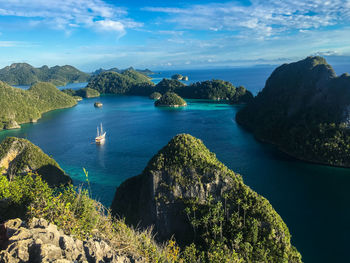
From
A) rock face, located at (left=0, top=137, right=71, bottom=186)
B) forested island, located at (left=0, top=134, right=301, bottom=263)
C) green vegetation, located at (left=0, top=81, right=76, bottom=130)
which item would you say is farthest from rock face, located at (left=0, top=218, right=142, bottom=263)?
green vegetation, located at (left=0, top=81, right=76, bottom=130)

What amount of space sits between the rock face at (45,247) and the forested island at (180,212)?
45.8 inches

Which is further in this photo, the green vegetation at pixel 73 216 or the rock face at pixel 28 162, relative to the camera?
the rock face at pixel 28 162

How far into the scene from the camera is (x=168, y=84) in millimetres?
186750

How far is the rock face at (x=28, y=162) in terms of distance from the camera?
4381 centimetres

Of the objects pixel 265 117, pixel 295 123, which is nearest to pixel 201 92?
pixel 265 117

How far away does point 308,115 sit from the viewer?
63.0 metres

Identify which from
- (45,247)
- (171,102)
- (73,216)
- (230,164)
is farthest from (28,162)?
(171,102)

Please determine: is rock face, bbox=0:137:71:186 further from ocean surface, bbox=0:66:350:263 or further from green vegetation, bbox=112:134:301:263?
green vegetation, bbox=112:134:301:263

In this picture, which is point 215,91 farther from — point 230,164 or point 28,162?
point 28,162

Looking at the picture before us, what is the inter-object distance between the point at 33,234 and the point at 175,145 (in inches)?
927

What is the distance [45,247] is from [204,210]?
2096 centimetres

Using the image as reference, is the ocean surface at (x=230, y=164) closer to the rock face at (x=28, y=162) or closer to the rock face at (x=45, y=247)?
the rock face at (x=28, y=162)

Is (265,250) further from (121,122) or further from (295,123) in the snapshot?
(121,122)

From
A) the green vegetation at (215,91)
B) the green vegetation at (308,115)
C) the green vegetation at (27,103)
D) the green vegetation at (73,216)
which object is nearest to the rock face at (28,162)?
the green vegetation at (73,216)
